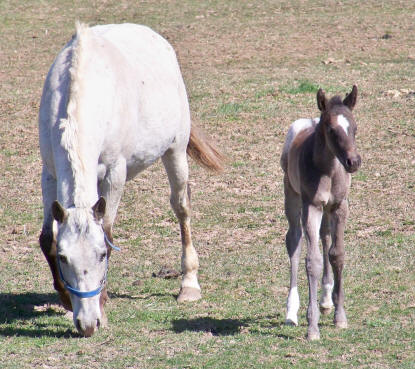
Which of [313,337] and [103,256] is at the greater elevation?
[103,256]

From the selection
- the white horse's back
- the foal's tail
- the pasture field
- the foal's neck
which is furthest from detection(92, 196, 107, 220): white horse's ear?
the foal's tail

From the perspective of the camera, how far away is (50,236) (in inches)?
235

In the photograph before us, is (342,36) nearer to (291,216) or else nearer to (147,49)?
(147,49)

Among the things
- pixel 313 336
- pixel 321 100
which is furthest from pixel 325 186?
pixel 313 336

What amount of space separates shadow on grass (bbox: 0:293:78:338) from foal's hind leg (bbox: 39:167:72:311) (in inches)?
9.4

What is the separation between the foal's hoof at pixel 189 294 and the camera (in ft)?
22.4

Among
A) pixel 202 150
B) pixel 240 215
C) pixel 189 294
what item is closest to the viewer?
pixel 189 294

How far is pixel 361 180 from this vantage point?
9828 mm

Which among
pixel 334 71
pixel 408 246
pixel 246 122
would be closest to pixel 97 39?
pixel 408 246

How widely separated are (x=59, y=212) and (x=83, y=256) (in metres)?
0.31

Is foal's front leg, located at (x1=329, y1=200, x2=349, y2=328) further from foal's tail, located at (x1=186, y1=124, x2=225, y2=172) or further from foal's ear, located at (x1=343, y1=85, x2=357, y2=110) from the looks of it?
foal's tail, located at (x1=186, y1=124, x2=225, y2=172)

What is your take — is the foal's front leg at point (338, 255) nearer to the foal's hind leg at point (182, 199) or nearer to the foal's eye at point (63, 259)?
the foal's hind leg at point (182, 199)

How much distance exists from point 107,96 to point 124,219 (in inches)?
124

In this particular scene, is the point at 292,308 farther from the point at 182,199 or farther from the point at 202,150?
the point at 202,150
